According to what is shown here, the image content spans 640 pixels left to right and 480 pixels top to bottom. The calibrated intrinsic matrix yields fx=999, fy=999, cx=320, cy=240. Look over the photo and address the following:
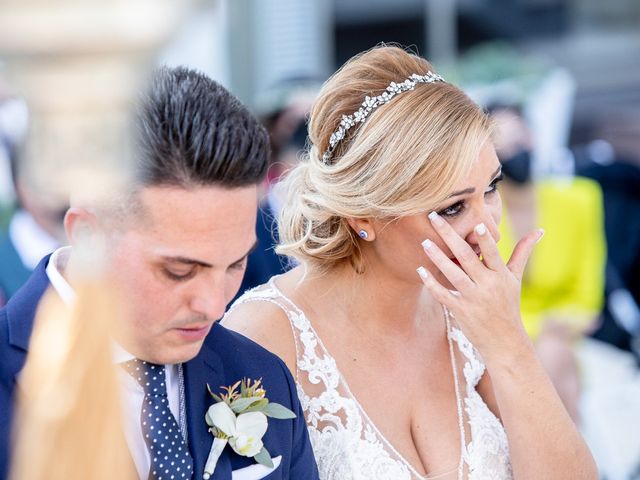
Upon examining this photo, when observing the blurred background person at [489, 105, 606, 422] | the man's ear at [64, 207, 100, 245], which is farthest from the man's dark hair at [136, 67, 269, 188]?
the blurred background person at [489, 105, 606, 422]

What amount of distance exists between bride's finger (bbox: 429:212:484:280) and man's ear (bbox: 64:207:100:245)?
108 centimetres

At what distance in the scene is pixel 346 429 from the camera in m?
2.58

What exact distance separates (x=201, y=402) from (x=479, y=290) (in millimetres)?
797

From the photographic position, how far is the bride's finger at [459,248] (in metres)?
2.42

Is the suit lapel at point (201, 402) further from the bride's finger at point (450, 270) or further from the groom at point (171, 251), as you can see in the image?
the bride's finger at point (450, 270)

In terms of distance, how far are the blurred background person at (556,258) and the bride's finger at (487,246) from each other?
7.31ft

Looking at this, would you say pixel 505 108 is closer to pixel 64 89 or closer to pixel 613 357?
pixel 613 357

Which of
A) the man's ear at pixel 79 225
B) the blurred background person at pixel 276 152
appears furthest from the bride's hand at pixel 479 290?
the man's ear at pixel 79 225

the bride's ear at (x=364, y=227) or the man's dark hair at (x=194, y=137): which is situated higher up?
the man's dark hair at (x=194, y=137)

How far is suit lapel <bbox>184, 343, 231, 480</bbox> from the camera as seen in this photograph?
1.89m

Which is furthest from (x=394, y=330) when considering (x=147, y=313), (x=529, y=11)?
(x=529, y=11)

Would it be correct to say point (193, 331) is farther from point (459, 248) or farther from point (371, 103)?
point (371, 103)

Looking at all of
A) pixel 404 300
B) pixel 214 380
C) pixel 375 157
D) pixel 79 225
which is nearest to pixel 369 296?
pixel 404 300

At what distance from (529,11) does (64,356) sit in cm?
1212
